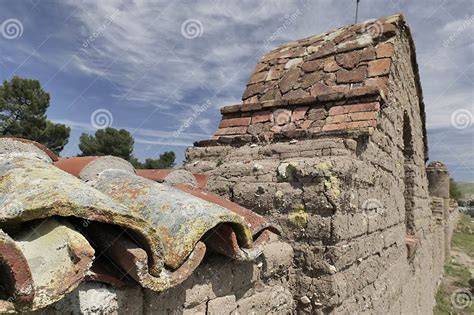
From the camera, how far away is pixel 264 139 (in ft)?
11.2

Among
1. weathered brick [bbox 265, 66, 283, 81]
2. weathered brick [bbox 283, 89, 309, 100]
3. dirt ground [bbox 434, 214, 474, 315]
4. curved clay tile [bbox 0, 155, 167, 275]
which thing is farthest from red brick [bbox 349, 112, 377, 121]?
dirt ground [bbox 434, 214, 474, 315]

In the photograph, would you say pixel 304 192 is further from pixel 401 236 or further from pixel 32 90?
pixel 32 90

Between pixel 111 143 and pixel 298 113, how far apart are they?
25287mm

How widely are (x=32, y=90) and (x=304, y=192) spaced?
75.1 ft

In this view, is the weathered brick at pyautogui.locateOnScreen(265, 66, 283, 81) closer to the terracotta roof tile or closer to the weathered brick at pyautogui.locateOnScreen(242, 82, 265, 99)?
the weathered brick at pyautogui.locateOnScreen(242, 82, 265, 99)

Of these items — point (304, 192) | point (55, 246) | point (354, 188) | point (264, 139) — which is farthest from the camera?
point (264, 139)

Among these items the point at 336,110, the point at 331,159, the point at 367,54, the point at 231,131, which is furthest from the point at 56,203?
the point at 367,54

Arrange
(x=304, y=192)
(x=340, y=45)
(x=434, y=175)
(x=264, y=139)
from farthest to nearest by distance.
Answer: (x=434, y=175) → (x=340, y=45) → (x=264, y=139) → (x=304, y=192)

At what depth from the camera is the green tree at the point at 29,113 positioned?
1978 cm

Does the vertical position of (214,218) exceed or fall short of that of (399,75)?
it falls short

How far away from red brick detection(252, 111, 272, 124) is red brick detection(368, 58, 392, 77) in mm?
1076

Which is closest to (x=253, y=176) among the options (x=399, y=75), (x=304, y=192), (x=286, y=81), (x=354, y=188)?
(x=304, y=192)

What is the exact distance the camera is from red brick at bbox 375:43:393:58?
369 cm

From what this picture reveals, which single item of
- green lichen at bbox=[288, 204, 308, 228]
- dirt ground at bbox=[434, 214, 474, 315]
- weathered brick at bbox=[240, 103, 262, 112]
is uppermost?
weathered brick at bbox=[240, 103, 262, 112]
